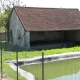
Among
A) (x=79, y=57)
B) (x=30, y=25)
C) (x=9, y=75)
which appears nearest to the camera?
(x=9, y=75)

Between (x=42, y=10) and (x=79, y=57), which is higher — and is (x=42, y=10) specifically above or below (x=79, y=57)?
above

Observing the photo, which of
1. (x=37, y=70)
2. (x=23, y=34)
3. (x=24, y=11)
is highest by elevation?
(x=24, y=11)

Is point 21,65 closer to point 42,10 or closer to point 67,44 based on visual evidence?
point 67,44

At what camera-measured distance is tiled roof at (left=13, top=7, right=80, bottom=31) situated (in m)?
24.7

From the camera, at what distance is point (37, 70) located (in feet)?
50.5

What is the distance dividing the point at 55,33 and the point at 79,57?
1009 cm

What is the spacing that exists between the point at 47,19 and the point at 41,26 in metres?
2.18

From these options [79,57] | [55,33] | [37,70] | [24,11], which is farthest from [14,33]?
[37,70]

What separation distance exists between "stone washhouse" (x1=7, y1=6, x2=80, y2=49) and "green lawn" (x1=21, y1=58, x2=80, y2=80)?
7.23 meters

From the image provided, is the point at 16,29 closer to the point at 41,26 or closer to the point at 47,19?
the point at 41,26

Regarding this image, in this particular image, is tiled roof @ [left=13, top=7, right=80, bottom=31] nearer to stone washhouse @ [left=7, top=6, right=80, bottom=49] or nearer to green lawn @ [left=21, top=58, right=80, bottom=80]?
stone washhouse @ [left=7, top=6, right=80, bottom=49]

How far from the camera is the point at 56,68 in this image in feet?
53.3

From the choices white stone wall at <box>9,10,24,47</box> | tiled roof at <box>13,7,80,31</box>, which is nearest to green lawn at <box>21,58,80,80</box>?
tiled roof at <box>13,7,80,31</box>

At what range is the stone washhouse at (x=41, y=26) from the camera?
2453 centimetres
